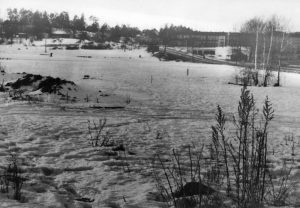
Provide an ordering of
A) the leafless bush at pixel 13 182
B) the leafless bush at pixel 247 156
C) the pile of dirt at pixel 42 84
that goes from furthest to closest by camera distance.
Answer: the pile of dirt at pixel 42 84
the leafless bush at pixel 13 182
the leafless bush at pixel 247 156

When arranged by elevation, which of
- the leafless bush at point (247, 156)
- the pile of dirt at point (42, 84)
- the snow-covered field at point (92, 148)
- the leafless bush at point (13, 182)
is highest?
the leafless bush at point (247, 156)

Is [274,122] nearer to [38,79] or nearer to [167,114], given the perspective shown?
[167,114]

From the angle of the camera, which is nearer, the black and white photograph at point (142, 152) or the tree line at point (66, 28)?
the black and white photograph at point (142, 152)

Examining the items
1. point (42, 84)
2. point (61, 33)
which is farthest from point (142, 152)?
point (61, 33)

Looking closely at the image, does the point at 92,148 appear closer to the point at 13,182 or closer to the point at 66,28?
the point at 13,182

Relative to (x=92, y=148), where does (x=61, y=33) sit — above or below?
above

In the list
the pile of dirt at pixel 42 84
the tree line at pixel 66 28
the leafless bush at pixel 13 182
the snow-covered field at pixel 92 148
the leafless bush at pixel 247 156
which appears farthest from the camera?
the tree line at pixel 66 28

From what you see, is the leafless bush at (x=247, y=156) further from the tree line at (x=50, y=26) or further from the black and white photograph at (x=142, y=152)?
the tree line at (x=50, y=26)

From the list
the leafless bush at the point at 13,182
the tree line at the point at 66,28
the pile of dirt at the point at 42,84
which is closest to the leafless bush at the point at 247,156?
the leafless bush at the point at 13,182

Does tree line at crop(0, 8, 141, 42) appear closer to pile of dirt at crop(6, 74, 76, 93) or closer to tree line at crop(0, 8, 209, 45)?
tree line at crop(0, 8, 209, 45)

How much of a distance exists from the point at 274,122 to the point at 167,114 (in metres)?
3.24

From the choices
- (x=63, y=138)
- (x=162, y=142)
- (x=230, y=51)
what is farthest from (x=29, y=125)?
(x=230, y=51)

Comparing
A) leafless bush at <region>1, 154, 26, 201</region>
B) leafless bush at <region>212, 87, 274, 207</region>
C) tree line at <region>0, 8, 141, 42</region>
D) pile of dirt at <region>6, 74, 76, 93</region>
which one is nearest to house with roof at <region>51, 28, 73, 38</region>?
tree line at <region>0, 8, 141, 42</region>

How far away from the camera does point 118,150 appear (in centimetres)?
712
